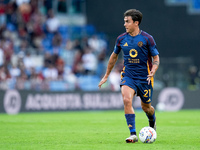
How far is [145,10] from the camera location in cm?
2789

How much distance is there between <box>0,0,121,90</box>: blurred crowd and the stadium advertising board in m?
0.49

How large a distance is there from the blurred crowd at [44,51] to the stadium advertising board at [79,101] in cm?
49

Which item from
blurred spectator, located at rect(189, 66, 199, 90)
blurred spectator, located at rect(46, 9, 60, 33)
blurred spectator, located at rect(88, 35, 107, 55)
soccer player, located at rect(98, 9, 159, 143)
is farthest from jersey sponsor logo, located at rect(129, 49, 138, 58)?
blurred spectator, located at rect(189, 66, 199, 90)

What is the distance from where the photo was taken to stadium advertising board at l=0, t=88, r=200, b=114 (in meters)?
19.7

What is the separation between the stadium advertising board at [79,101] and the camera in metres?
19.7

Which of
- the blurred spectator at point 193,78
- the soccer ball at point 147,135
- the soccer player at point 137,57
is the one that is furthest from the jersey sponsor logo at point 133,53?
the blurred spectator at point 193,78

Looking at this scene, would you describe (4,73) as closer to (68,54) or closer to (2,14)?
(2,14)

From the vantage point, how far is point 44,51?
73.8 ft

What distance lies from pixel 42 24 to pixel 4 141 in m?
15.1

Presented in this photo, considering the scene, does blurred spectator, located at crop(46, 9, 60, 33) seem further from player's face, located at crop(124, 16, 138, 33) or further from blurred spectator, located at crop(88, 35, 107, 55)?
player's face, located at crop(124, 16, 138, 33)

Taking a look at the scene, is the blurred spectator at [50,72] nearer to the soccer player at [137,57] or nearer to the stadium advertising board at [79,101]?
the stadium advertising board at [79,101]

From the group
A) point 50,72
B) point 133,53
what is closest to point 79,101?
point 50,72

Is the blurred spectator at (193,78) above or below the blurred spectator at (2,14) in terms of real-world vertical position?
below

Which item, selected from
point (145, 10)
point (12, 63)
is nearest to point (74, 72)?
point (12, 63)
